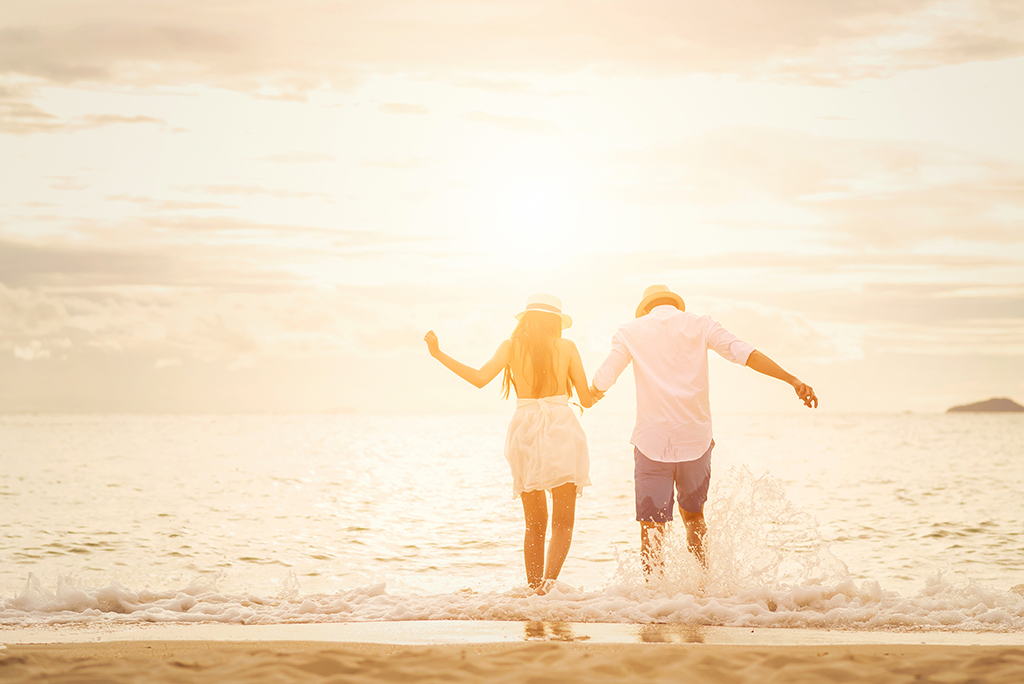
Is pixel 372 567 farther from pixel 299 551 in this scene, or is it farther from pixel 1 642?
pixel 1 642

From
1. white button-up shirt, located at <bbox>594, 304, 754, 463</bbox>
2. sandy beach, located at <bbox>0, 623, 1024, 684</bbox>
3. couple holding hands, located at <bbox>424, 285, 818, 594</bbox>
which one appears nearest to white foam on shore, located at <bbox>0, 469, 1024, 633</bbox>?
couple holding hands, located at <bbox>424, 285, 818, 594</bbox>

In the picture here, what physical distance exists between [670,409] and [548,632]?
1.84 meters

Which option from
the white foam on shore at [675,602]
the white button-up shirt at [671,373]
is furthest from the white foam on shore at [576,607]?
the white button-up shirt at [671,373]

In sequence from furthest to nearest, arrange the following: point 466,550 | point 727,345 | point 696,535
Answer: point 466,550
point 696,535
point 727,345

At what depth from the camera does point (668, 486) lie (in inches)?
233

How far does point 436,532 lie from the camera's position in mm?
11047

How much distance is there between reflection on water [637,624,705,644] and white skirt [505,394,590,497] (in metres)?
1.26

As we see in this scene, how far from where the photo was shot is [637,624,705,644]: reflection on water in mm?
4711

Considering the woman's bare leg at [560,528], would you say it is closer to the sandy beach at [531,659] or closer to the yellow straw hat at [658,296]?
the sandy beach at [531,659]

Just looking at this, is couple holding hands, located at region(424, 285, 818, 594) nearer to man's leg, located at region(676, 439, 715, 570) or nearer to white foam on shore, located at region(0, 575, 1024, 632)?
man's leg, located at region(676, 439, 715, 570)

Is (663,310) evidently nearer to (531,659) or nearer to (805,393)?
(805,393)

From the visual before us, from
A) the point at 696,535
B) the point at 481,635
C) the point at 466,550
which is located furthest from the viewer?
the point at 466,550

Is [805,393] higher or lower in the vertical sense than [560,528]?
higher

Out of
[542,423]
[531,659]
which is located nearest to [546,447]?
[542,423]
